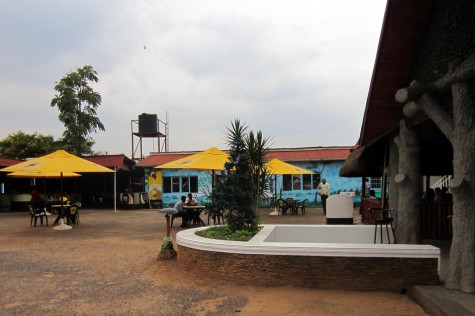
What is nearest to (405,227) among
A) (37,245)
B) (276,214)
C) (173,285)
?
→ (173,285)

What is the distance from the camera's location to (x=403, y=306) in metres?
4.93

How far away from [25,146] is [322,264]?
30.4 m

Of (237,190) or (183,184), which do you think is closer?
(237,190)

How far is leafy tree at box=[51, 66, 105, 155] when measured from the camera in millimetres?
27297

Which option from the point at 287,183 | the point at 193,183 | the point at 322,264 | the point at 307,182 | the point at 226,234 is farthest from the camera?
the point at 193,183

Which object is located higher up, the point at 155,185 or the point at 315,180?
the point at 315,180

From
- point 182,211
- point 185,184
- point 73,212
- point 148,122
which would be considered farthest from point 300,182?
point 148,122

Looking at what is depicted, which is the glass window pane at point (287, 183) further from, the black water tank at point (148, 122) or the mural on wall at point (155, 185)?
the black water tank at point (148, 122)

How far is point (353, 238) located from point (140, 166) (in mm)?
17766

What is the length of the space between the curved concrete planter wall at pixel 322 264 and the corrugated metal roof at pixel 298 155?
16085mm

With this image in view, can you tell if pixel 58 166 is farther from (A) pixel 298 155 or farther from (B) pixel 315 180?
(B) pixel 315 180


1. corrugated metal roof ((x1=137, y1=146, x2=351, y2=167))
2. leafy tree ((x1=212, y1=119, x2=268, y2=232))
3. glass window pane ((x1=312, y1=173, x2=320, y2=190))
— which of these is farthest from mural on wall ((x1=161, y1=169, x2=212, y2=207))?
leafy tree ((x1=212, y1=119, x2=268, y2=232))

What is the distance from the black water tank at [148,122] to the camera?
100 ft

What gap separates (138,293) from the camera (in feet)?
18.5
